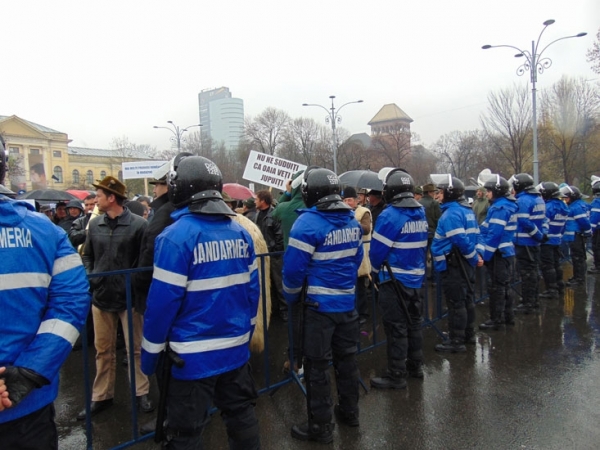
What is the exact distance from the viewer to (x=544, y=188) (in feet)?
30.1

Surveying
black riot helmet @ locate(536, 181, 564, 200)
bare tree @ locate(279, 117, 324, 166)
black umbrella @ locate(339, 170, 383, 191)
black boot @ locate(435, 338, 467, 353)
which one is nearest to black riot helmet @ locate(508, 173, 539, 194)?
black riot helmet @ locate(536, 181, 564, 200)

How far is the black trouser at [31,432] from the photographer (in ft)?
6.34

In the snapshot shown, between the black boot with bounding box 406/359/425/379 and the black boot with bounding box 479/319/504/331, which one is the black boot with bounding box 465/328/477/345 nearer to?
the black boot with bounding box 479/319/504/331

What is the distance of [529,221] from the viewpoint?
7297mm

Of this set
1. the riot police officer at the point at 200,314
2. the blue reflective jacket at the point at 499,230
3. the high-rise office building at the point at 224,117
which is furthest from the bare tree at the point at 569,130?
the high-rise office building at the point at 224,117

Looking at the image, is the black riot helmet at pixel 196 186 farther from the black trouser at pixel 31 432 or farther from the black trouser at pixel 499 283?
the black trouser at pixel 499 283

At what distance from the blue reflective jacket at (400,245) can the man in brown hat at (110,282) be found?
244cm

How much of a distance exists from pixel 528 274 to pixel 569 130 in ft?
92.4

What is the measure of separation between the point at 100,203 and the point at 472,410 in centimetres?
403

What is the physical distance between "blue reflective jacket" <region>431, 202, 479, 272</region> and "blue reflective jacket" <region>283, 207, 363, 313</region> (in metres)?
2.38

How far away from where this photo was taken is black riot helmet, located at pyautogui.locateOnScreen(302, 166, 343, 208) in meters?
3.74

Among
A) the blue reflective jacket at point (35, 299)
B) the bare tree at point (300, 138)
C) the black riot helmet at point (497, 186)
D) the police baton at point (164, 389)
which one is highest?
the bare tree at point (300, 138)

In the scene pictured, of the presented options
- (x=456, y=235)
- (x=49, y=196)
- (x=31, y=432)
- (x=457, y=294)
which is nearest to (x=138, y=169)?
(x=49, y=196)

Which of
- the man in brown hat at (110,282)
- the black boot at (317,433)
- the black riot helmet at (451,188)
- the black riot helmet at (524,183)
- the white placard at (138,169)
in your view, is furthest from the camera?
the white placard at (138,169)
